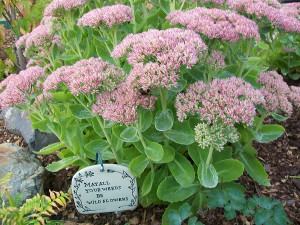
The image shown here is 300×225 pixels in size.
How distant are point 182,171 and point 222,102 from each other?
0.39 meters

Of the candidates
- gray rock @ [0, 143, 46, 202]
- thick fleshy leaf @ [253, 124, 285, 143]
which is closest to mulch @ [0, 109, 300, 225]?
gray rock @ [0, 143, 46, 202]

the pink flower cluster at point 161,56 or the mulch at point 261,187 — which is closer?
the pink flower cluster at point 161,56

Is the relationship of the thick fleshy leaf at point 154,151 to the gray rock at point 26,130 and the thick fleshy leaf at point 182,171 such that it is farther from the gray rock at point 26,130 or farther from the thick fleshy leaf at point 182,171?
the gray rock at point 26,130

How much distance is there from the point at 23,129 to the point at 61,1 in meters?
1.07

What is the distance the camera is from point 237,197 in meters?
1.47

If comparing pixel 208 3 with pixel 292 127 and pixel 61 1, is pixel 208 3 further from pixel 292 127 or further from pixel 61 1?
pixel 292 127

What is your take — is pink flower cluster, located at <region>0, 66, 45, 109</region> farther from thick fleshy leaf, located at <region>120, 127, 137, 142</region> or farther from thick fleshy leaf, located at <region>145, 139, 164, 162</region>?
thick fleshy leaf, located at <region>145, 139, 164, 162</region>

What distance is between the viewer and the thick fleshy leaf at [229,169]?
5.02 feet

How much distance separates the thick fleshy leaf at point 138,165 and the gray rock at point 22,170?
65 cm

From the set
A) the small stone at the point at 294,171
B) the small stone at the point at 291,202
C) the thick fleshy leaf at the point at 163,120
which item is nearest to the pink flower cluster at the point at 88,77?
the thick fleshy leaf at the point at 163,120

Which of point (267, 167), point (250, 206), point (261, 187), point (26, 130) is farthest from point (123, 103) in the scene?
point (26, 130)

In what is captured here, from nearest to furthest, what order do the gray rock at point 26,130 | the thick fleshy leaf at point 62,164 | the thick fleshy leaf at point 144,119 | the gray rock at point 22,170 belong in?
the thick fleshy leaf at point 144,119, the thick fleshy leaf at point 62,164, the gray rock at point 22,170, the gray rock at point 26,130

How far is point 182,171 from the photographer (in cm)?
156

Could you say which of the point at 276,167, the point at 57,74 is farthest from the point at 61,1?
the point at 276,167
